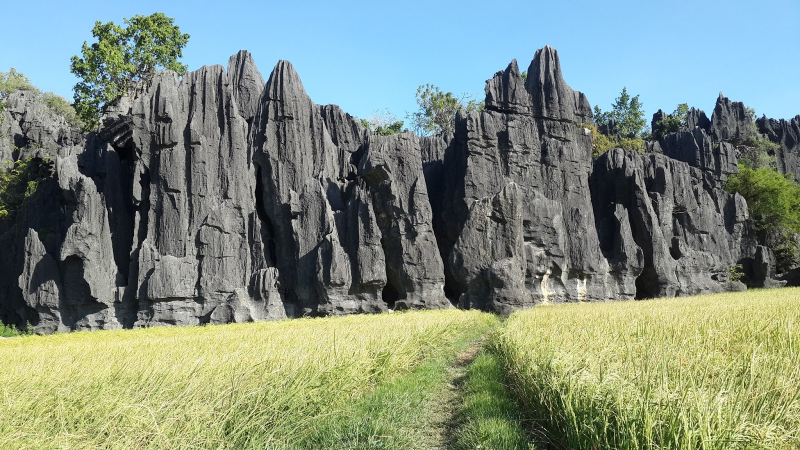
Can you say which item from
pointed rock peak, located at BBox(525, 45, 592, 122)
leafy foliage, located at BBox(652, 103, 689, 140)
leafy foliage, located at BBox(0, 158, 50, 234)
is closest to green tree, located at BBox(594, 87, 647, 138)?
leafy foliage, located at BBox(652, 103, 689, 140)

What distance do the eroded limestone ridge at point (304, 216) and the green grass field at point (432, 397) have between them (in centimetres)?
1542

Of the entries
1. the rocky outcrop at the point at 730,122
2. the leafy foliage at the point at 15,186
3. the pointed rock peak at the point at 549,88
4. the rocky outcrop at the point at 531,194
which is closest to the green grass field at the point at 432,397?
the rocky outcrop at the point at 531,194

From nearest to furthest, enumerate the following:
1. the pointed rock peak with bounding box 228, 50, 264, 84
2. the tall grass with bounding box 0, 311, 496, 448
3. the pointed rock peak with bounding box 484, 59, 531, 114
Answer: the tall grass with bounding box 0, 311, 496, 448 < the pointed rock peak with bounding box 228, 50, 264, 84 < the pointed rock peak with bounding box 484, 59, 531, 114

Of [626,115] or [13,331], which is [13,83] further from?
[626,115]

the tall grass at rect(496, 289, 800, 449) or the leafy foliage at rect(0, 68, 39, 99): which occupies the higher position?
the leafy foliage at rect(0, 68, 39, 99)

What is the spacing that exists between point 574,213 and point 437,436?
25762mm

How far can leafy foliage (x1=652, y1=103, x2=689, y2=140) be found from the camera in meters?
60.0

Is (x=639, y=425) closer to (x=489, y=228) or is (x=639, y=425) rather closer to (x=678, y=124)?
(x=489, y=228)

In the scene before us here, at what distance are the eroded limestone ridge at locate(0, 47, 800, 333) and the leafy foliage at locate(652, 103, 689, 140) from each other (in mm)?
30990

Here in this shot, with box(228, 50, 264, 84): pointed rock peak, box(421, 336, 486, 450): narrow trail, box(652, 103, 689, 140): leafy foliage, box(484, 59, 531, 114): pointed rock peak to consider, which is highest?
box(652, 103, 689, 140): leafy foliage

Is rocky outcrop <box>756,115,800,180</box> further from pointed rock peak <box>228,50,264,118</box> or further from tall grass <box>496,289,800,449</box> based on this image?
tall grass <box>496,289,800,449</box>

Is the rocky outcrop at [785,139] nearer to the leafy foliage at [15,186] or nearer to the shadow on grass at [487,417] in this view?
the shadow on grass at [487,417]

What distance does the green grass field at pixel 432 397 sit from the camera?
516 cm

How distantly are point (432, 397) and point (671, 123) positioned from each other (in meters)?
61.6
